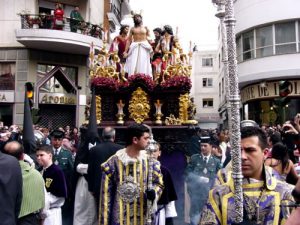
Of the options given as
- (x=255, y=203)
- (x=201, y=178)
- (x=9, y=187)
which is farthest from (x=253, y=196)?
(x=201, y=178)

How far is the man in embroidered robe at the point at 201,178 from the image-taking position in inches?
297

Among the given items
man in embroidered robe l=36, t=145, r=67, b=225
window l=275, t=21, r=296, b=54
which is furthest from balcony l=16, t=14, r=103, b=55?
man in embroidered robe l=36, t=145, r=67, b=225

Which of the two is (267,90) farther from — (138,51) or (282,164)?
(282,164)

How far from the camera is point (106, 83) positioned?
10.7 meters

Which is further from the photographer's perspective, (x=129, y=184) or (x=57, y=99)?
(x=57, y=99)

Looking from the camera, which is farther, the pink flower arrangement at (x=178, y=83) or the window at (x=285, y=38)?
the window at (x=285, y=38)

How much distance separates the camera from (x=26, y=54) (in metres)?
21.3

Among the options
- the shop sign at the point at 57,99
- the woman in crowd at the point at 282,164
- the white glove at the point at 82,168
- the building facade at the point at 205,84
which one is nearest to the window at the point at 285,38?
the shop sign at the point at 57,99

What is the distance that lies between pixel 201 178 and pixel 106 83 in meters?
4.07

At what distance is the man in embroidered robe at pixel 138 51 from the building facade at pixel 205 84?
139 feet

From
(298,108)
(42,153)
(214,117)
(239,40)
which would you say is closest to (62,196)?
(42,153)

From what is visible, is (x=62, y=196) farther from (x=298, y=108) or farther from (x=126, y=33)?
(x=298, y=108)

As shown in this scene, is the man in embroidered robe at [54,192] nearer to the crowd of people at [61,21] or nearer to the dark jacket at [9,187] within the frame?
the dark jacket at [9,187]

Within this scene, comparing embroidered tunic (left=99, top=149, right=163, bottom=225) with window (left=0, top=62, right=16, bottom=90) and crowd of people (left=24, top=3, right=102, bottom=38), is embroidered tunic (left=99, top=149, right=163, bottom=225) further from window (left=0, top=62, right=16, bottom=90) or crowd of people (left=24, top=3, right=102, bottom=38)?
window (left=0, top=62, right=16, bottom=90)
